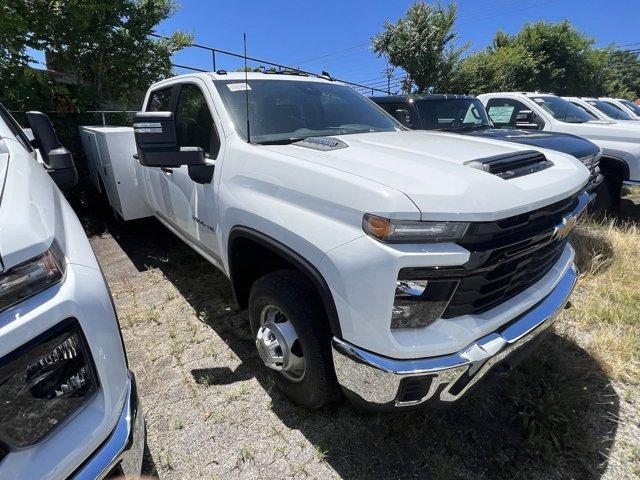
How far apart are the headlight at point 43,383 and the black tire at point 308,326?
93 cm

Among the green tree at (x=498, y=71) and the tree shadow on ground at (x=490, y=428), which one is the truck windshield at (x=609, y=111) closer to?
the tree shadow on ground at (x=490, y=428)

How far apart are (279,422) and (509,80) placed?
2797cm

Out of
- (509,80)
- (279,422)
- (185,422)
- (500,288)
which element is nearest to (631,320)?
(500,288)

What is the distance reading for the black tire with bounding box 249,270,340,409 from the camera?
1.90 m

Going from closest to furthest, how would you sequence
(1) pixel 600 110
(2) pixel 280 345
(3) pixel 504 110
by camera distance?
1. (2) pixel 280 345
2. (3) pixel 504 110
3. (1) pixel 600 110

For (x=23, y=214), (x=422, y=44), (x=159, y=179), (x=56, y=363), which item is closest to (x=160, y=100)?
(x=159, y=179)

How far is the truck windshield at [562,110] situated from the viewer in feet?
21.5

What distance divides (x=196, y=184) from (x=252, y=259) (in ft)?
2.47

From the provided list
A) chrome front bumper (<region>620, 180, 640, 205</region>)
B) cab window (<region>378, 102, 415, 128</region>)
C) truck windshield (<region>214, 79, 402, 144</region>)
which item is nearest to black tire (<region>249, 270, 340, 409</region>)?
truck windshield (<region>214, 79, 402, 144</region>)

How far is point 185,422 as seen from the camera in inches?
86.0

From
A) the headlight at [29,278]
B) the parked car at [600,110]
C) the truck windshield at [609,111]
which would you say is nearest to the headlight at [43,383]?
the headlight at [29,278]

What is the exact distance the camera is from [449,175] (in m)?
1.63

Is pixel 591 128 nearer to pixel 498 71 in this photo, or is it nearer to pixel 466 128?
pixel 466 128

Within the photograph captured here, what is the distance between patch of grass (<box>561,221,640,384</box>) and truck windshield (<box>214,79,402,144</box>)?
7.03 ft
